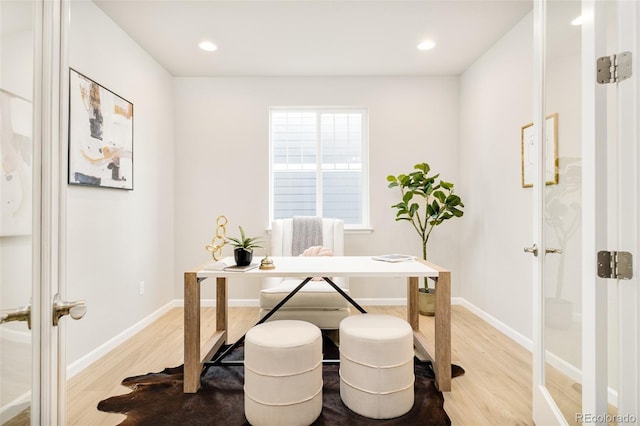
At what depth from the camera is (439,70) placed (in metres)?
3.66

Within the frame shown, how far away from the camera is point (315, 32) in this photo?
112 inches

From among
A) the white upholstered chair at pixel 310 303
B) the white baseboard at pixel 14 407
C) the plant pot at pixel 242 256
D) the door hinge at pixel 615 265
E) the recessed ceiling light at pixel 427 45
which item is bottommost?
the white upholstered chair at pixel 310 303

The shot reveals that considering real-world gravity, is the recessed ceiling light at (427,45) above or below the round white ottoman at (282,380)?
above

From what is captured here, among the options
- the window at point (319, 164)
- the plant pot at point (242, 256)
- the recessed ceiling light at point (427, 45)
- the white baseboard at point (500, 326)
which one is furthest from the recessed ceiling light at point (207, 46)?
the white baseboard at point (500, 326)

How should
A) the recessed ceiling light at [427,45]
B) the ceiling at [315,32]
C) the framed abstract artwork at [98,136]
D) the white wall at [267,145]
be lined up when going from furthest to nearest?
the white wall at [267,145], the recessed ceiling light at [427,45], the ceiling at [315,32], the framed abstract artwork at [98,136]

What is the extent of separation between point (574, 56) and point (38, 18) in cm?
176

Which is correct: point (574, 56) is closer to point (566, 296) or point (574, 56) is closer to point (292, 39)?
point (566, 296)

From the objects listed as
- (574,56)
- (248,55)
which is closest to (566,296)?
(574,56)

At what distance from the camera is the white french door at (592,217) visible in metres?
1.05

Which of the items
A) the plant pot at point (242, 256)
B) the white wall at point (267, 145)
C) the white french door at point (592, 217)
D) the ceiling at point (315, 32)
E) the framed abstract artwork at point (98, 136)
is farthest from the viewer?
the white wall at point (267, 145)

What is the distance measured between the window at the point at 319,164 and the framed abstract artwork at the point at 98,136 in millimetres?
1577
